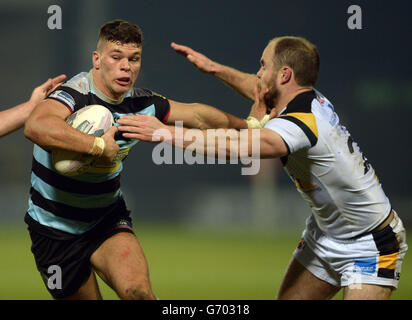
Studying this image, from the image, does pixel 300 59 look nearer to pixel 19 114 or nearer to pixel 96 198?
pixel 96 198

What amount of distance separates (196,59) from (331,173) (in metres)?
1.53

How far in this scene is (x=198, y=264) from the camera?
10.0 meters

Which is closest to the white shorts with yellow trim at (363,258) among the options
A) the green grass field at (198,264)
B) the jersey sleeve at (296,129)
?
the jersey sleeve at (296,129)

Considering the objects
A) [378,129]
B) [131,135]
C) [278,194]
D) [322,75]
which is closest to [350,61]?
[322,75]

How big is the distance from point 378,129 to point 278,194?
10.0ft

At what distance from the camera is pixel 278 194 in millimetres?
13289

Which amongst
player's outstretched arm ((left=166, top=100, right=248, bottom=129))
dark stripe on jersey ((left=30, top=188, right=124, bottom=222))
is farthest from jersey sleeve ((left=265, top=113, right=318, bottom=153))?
dark stripe on jersey ((left=30, top=188, right=124, bottom=222))

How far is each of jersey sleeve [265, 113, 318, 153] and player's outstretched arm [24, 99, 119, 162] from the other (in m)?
1.04

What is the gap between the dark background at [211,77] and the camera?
13797 millimetres

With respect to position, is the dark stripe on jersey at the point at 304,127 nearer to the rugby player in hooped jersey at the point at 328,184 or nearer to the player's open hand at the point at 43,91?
the rugby player in hooped jersey at the point at 328,184

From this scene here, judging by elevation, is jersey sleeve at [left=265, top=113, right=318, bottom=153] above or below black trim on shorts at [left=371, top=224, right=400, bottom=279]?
above

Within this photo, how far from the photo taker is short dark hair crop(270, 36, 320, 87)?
4.54 m

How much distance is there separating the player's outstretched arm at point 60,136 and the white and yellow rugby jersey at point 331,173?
1.05 meters

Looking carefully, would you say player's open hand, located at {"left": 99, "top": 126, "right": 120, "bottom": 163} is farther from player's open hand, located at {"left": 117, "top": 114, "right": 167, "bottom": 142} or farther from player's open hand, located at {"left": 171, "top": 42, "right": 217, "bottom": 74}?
player's open hand, located at {"left": 171, "top": 42, "right": 217, "bottom": 74}
